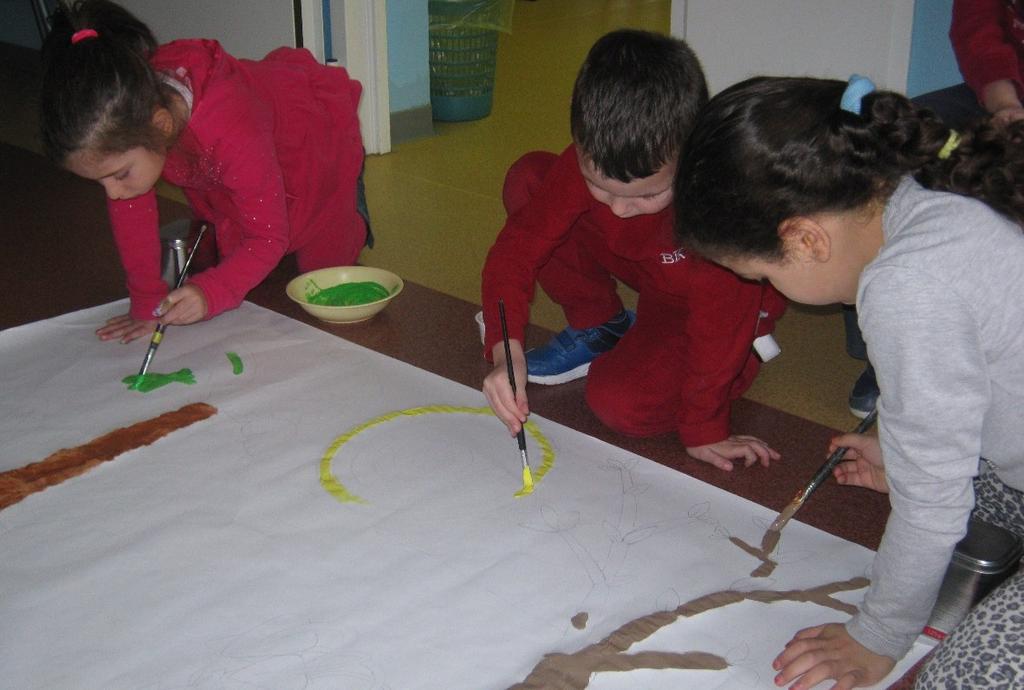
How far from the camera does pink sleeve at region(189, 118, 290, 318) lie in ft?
4.83

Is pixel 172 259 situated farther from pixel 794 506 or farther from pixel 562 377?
pixel 794 506

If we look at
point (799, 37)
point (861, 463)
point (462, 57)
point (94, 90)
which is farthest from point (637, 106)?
point (462, 57)

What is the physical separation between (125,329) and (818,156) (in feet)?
3.62

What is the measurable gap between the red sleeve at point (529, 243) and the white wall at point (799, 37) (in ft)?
2.10

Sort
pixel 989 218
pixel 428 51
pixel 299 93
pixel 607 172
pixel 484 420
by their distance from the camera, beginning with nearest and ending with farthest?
pixel 989 218 < pixel 607 172 < pixel 484 420 < pixel 299 93 < pixel 428 51

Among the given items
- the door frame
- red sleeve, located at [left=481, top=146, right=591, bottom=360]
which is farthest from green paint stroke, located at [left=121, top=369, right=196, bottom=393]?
the door frame

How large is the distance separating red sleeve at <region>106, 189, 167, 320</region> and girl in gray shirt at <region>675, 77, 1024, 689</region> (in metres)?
0.99

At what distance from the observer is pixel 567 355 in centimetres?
152

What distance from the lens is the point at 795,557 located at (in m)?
1.04

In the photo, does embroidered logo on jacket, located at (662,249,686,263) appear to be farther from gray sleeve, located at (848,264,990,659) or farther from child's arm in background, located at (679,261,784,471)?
gray sleeve, located at (848,264,990,659)

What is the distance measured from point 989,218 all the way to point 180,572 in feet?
2.74

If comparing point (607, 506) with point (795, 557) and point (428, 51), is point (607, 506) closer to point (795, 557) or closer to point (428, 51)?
point (795, 557)

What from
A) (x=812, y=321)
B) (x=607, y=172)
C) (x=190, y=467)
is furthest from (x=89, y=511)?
(x=812, y=321)

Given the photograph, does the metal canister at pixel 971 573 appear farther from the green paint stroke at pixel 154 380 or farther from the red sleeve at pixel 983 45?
the green paint stroke at pixel 154 380
